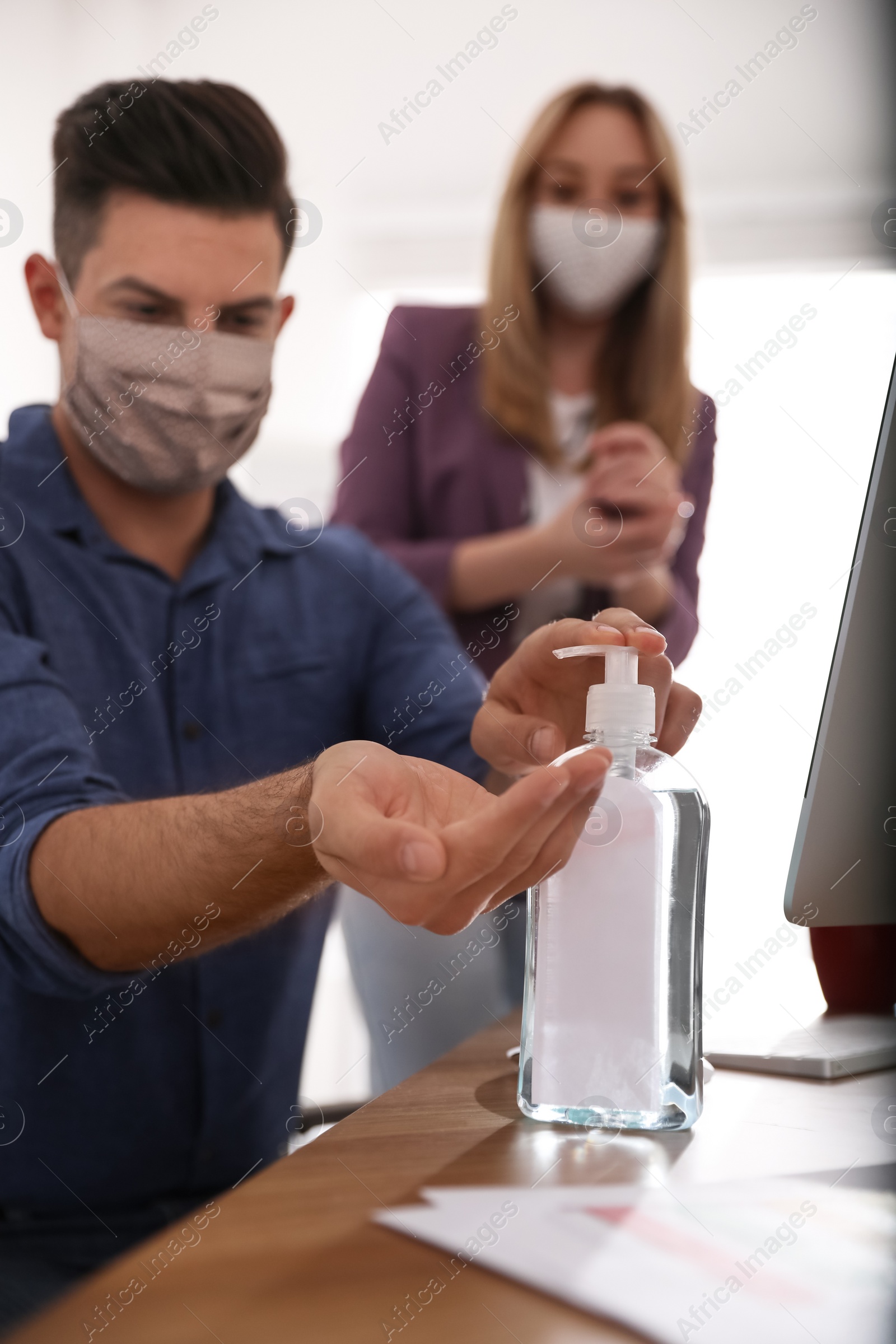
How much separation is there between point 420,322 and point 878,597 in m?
0.81

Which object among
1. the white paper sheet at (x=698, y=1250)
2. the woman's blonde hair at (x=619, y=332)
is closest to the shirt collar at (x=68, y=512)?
the woman's blonde hair at (x=619, y=332)

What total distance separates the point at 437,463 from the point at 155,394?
1.18 feet

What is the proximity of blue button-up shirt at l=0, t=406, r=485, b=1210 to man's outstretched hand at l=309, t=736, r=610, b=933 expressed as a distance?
0.78 feet

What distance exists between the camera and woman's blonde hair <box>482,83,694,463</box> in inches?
43.1

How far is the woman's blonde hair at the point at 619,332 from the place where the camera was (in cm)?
109

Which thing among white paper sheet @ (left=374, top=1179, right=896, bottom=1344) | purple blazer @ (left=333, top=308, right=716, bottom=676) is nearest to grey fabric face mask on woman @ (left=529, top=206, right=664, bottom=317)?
purple blazer @ (left=333, top=308, right=716, bottom=676)

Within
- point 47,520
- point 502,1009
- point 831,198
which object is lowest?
point 502,1009

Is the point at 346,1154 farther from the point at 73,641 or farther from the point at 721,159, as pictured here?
the point at 721,159

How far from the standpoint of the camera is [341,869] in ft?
1.21

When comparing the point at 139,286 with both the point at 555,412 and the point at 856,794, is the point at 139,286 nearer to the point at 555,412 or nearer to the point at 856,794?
the point at 555,412

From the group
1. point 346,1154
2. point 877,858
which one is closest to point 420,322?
point 877,858

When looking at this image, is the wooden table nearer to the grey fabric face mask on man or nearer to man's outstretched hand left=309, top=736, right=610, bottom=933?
man's outstretched hand left=309, top=736, right=610, bottom=933

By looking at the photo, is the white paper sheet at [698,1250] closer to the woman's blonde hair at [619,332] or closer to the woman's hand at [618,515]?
the woman's hand at [618,515]

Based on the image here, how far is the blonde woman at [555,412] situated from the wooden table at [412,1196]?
0.61 m
